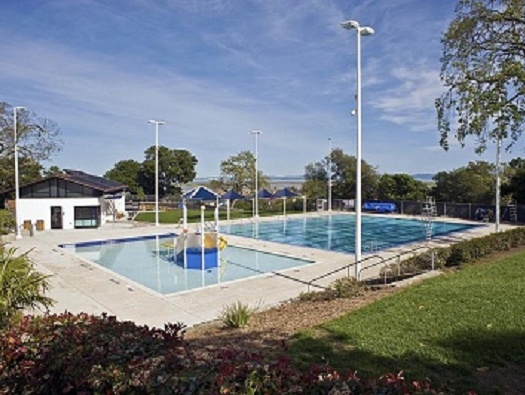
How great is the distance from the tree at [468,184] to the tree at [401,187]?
1812 millimetres

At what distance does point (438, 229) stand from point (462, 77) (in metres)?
14.9

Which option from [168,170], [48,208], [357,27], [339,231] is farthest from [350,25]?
[168,170]

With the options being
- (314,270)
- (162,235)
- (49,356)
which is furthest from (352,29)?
(162,235)

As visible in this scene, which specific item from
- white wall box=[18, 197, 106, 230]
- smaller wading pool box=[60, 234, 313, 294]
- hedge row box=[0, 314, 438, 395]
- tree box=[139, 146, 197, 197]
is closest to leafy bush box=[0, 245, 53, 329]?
Result: hedge row box=[0, 314, 438, 395]

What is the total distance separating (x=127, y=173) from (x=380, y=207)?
3518 centimetres

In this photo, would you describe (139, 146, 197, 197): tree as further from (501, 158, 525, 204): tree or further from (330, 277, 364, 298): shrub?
(330, 277, 364, 298): shrub

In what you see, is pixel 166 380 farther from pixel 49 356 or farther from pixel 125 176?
pixel 125 176

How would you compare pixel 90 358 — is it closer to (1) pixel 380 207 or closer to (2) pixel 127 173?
(1) pixel 380 207

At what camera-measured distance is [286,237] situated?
1025 inches

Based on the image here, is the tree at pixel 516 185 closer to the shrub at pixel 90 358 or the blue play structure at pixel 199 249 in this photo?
the blue play structure at pixel 199 249

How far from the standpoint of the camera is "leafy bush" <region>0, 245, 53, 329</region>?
21.3ft

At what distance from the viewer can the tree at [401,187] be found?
3888 cm

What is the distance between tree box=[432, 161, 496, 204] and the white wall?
30.5 meters

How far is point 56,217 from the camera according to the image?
29.8 m
